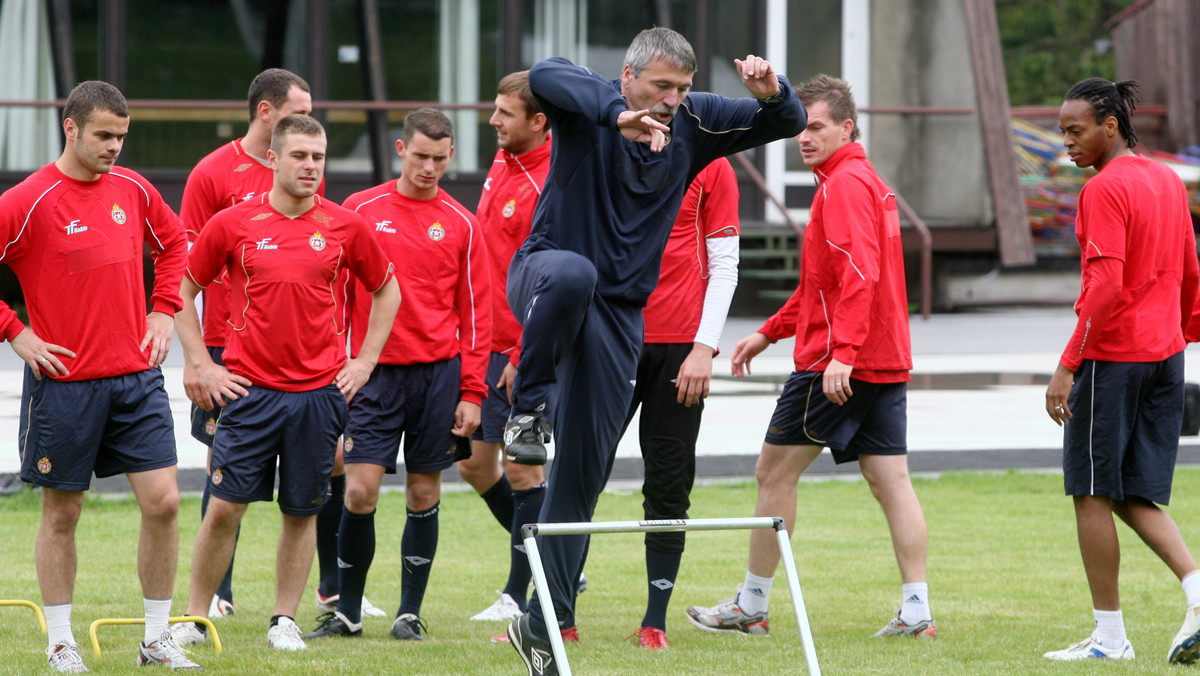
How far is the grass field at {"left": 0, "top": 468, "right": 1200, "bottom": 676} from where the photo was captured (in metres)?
5.31

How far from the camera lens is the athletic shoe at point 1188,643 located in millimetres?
5199

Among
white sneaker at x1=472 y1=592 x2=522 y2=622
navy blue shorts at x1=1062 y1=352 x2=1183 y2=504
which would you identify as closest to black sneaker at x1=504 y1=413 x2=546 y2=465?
white sneaker at x1=472 y1=592 x2=522 y2=622

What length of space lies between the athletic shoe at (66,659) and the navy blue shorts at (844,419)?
2893 mm

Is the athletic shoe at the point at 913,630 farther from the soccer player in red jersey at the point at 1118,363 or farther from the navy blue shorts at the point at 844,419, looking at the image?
the navy blue shorts at the point at 844,419

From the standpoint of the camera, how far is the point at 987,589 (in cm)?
685

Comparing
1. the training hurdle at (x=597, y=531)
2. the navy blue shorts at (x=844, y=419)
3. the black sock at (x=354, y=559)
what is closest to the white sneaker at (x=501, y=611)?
the black sock at (x=354, y=559)

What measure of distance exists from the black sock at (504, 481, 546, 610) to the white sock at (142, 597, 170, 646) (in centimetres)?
148

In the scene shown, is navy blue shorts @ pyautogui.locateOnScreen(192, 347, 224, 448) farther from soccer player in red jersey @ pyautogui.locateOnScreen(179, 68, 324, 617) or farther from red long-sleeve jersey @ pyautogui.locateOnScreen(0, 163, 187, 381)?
red long-sleeve jersey @ pyautogui.locateOnScreen(0, 163, 187, 381)

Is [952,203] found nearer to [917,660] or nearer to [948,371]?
[948,371]

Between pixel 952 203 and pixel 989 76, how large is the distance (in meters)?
2.12

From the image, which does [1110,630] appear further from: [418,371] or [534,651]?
[418,371]

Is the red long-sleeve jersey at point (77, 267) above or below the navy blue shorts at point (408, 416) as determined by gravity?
above

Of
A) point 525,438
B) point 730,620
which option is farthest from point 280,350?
point 730,620

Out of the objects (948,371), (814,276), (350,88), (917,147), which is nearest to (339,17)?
(350,88)
